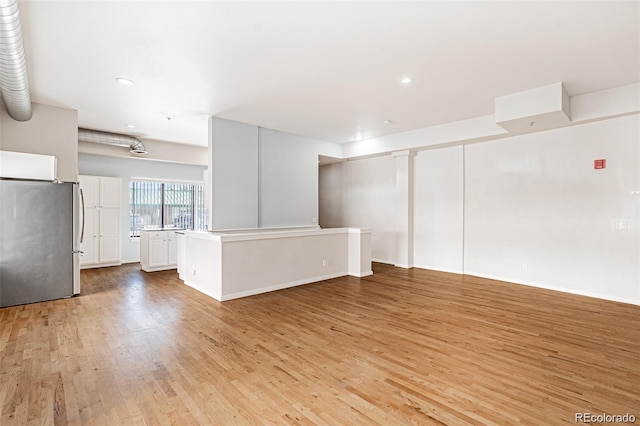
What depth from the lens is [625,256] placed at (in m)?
4.63

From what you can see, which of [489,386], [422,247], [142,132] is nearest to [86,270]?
[142,132]

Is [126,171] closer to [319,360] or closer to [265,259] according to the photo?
[265,259]

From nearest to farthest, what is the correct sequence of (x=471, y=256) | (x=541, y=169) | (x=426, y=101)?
(x=426, y=101), (x=541, y=169), (x=471, y=256)

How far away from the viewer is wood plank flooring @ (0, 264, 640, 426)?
2.11 m

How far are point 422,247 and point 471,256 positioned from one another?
110cm

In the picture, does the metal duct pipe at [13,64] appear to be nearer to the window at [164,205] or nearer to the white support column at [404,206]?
the window at [164,205]

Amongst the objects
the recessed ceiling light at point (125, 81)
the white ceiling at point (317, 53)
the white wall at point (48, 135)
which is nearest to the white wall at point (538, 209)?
the white ceiling at point (317, 53)

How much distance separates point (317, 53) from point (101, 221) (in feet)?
21.8

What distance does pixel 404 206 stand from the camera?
288 inches

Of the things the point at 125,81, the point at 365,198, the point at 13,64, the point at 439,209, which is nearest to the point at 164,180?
the point at 125,81

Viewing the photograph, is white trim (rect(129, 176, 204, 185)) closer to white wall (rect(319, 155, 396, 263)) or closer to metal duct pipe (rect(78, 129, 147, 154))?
metal duct pipe (rect(78, 129, 147, 154))

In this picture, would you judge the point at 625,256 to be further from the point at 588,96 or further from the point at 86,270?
the point at 86,270

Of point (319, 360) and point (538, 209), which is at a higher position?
point (538, 209)

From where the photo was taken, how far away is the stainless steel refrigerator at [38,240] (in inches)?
172
